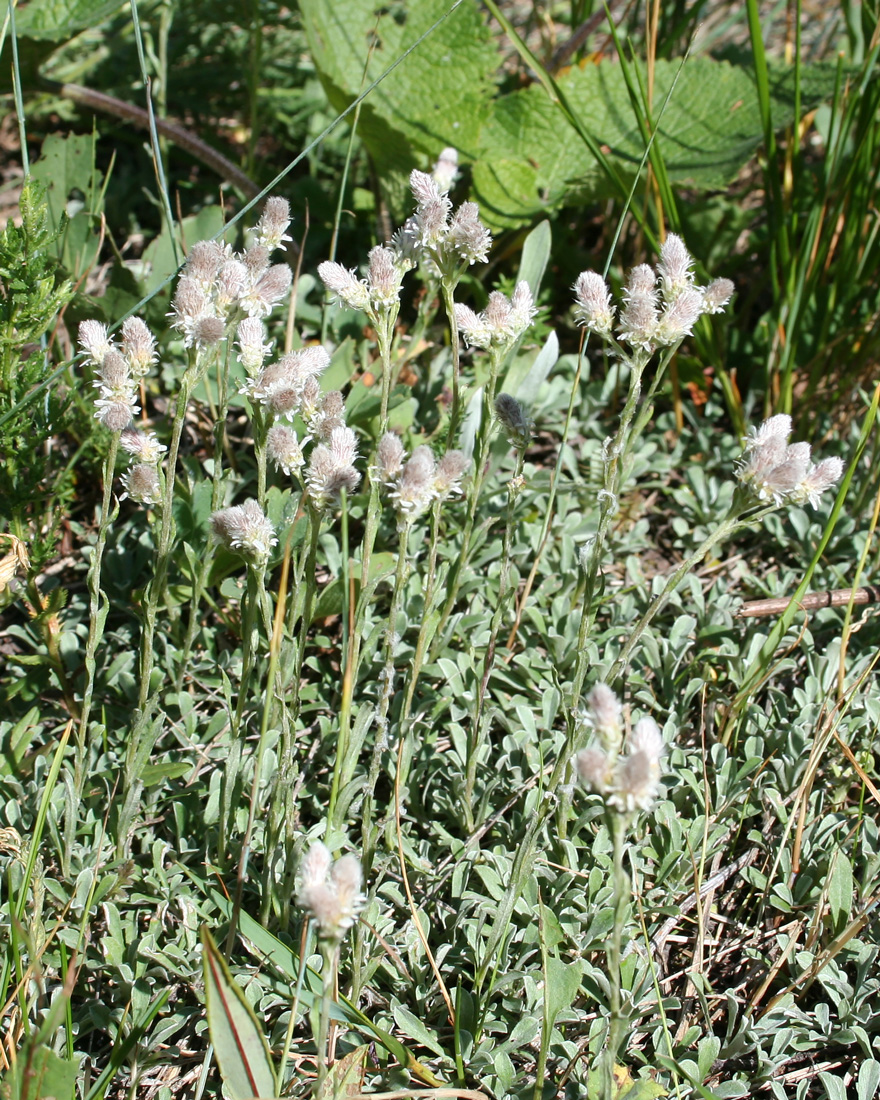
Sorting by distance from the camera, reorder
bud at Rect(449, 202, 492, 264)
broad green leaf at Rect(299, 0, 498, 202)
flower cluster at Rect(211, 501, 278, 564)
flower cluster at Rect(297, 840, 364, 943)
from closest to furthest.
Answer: flower cluster at Rect(297, 840, 364, 943), flower cluster at Rect(211, 501, 278, 564), bud at Rect(449, 202, 492, 264), broad green leaf at Rect(299, 0, 498, 202)

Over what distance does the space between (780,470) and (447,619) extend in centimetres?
91

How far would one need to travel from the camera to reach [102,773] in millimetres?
1805

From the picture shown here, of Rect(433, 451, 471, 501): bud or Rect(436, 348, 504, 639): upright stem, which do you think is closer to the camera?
Rect(433, 451, 471, 501): bud

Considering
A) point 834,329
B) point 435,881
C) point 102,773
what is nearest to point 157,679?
point 102,773

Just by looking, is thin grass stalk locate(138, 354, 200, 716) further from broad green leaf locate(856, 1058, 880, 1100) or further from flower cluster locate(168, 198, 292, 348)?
broad green leaf locate(856, 1058, 880, 1100)

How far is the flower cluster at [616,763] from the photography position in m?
1.06

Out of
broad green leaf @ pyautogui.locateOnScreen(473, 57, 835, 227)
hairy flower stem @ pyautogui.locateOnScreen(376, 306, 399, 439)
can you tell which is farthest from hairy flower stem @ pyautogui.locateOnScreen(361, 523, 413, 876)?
broad green leaf @ pyautogui.locateOnScreen(473, 57, 835, 227)

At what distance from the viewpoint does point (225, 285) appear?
5.02 feet

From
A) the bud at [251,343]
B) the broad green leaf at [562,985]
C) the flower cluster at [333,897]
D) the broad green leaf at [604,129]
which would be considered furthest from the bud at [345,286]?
the broad green leaf at [604,129]

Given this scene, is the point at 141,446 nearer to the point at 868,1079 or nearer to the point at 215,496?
the point at 215,496

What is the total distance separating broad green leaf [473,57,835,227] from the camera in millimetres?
2707

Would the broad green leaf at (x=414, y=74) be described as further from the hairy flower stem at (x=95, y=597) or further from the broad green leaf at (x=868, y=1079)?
the broad green leaf at (x=868, y=1079)

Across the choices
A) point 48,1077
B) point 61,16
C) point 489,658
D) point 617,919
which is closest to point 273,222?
point 489,658

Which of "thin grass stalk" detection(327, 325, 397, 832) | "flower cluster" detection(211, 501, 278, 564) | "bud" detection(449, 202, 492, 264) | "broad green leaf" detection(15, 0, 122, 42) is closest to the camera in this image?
"flower cluster" detection(211, 501, 278, 564)
